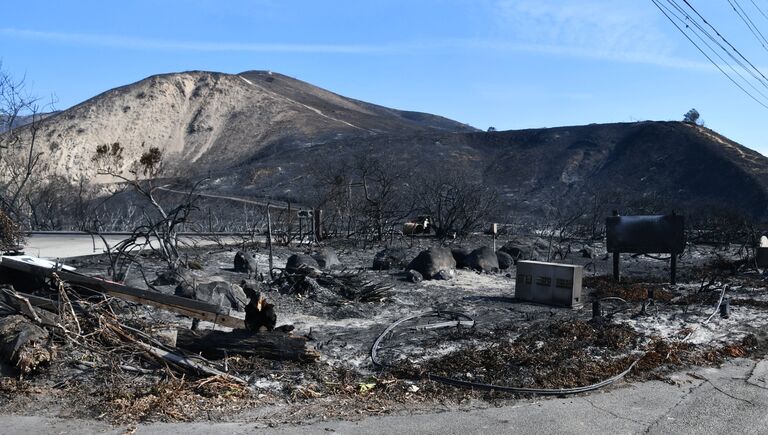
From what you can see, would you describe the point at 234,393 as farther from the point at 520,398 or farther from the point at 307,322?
the point at 307,322

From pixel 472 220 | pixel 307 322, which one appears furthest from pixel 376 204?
pixel 307 322

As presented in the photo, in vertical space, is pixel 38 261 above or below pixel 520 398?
above

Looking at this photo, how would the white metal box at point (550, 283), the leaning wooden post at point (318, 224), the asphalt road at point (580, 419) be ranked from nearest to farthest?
1. the asphalt road at point (580, 419)
2. the white metal box at point (550, 283)
3. the leaning wooden post at point (318, 224)

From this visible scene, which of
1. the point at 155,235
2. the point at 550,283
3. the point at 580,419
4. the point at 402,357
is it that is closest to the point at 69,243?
the point at 155,235

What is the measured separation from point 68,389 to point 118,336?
970 millimetres

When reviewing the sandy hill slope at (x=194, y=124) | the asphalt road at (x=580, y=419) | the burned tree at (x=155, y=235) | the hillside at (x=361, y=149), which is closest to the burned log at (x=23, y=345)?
the asphalt road at (x=580, y=419)

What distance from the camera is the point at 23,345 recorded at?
6.34 m

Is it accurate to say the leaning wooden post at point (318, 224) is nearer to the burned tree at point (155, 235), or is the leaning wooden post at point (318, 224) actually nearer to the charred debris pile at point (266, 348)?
the burned tree at point (155, 235)

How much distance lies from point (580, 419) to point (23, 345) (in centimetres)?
492

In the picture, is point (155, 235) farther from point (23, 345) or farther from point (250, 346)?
point (23, 345)

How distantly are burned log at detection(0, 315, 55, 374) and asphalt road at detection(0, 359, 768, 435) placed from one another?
77 cm

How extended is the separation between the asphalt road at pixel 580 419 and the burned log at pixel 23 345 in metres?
0.77

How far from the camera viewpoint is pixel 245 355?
7.20 metres

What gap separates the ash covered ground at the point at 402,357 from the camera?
605 centimetres
